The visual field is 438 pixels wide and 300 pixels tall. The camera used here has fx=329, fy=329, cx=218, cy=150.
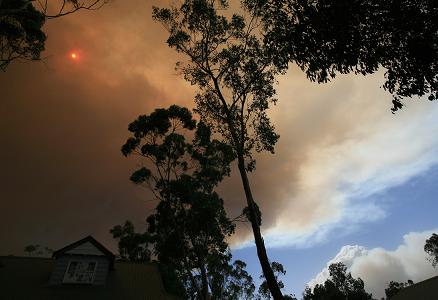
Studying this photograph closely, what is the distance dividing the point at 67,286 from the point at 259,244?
14274 mm

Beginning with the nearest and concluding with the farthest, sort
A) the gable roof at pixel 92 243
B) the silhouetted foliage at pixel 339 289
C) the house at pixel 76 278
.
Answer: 1. the house at pixel 76 278
2. the gable roof at pixel 92 243
3. the silhouetted foliage at pixel 339 289

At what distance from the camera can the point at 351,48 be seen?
38.2ft

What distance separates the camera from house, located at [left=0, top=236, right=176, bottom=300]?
67.0ft

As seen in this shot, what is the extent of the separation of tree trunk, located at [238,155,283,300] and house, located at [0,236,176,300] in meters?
11.1

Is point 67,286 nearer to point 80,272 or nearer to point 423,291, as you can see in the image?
point 80,272

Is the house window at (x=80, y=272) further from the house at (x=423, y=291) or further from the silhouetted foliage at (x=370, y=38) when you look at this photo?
the house at (x=423, y=291)

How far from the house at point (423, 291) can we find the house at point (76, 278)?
2426 centimetres

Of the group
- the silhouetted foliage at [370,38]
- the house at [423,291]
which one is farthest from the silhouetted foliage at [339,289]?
the silhouetted foliage at [370,38]

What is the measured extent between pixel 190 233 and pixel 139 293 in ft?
18.8

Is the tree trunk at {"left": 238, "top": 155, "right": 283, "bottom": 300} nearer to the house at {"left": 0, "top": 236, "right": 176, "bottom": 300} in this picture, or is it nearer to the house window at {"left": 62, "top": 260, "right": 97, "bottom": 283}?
the house at {"left": 0, "top": 236, "right": 176, "bottom": 300}

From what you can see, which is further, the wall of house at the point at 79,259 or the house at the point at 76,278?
the wall of house at the point at 79,259

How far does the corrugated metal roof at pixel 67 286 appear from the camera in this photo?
20094 mm

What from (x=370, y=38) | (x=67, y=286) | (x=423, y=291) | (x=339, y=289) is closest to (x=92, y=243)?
(x=67, y=286)

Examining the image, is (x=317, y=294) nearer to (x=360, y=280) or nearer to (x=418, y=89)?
(x=360, y=280)
